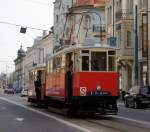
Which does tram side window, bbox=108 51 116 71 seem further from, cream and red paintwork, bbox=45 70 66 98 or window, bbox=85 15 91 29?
window, bbox=85 15 91 29

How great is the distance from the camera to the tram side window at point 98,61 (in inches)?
1045

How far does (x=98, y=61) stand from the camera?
26641 mm

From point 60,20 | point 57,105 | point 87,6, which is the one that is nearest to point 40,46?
point 60,20

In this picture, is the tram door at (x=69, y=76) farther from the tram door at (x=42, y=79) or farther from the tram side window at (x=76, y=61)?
the tram door at (x=42, y=79)

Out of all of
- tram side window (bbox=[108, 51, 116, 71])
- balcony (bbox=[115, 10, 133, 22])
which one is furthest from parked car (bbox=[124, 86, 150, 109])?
balcony (bbox=[115, 10, 133, 22])

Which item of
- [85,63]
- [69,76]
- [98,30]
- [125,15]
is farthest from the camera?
[98,30]

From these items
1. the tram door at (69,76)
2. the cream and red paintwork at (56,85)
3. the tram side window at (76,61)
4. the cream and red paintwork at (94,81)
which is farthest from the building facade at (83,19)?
the cream and red paintwork at (94,81)

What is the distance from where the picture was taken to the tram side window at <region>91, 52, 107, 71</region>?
26.5m

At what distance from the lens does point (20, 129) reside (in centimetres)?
2047

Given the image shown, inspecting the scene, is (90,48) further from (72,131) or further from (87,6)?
(87,6)

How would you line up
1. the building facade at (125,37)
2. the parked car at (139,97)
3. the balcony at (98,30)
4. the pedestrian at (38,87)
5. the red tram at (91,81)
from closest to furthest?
the red tram at (91,81), the pedestrian at (38,87), the parked car at (139,97), the building facade at (125,37), the balcony at (98,30)

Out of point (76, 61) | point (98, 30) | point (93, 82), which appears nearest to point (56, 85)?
point (76, 61)

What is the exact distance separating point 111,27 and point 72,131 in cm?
4785

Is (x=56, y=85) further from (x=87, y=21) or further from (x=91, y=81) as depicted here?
(x=87, y=21)
